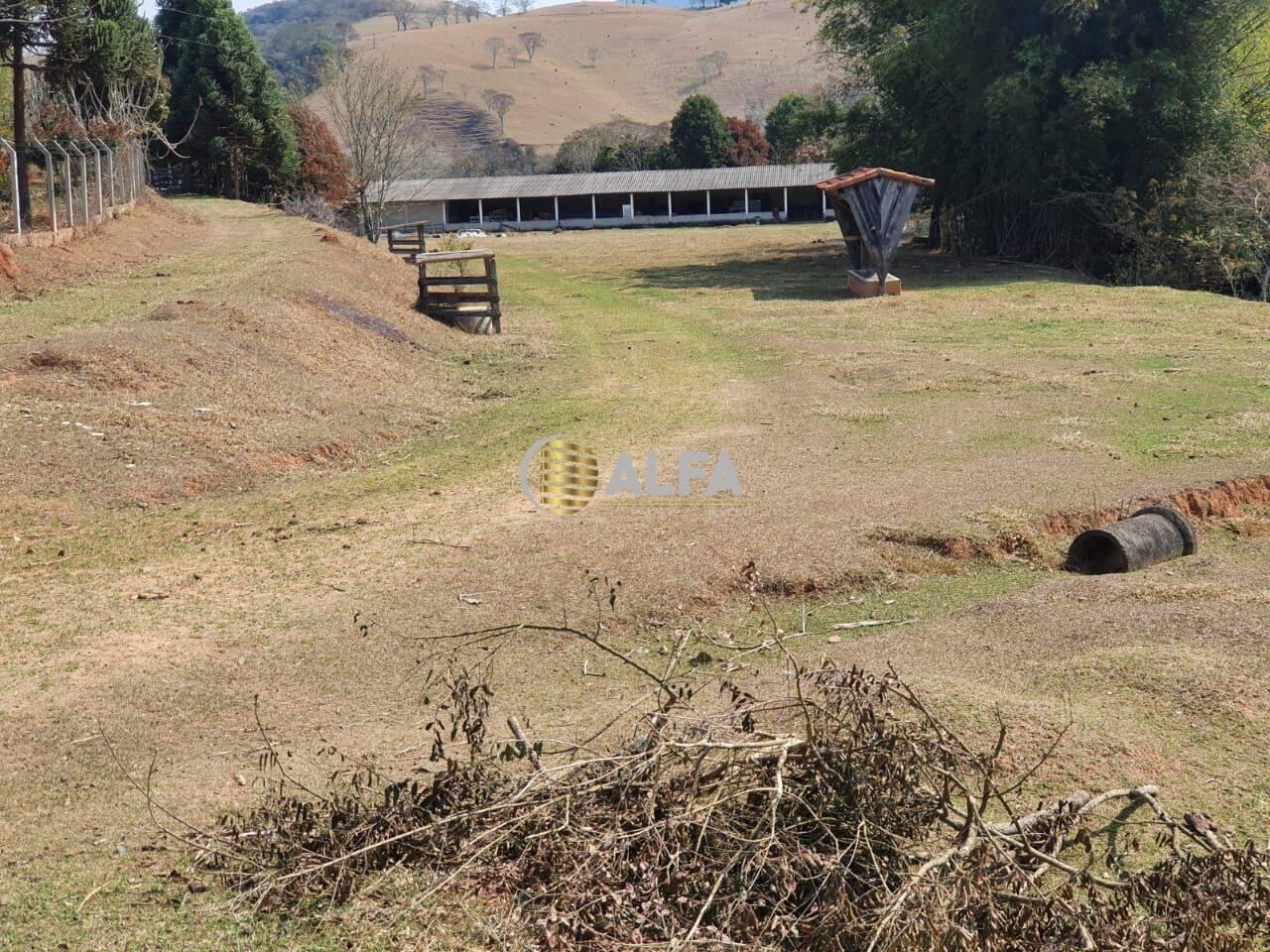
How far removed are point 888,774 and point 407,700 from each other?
8.43ft

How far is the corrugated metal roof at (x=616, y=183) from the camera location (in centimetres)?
5975

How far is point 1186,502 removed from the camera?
370 inches

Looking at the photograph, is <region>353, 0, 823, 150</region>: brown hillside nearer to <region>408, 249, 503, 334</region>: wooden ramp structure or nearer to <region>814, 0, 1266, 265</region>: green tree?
<region>814, 0, 1266, 265</region>: green tree

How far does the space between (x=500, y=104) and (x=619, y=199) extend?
199 ft

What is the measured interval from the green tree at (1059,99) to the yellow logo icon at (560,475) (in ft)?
54.5

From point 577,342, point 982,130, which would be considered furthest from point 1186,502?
point 982,130

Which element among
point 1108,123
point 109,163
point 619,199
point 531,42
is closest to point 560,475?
point 109,163

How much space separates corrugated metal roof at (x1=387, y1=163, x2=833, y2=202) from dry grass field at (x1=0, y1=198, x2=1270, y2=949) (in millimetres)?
42423

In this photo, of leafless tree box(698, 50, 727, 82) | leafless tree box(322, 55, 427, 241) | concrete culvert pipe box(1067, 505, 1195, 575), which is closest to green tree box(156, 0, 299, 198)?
leafless tree box(322, 55, 427, 241)

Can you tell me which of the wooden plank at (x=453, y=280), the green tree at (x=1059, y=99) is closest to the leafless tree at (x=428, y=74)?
the green tree at (x=1059, y=99)

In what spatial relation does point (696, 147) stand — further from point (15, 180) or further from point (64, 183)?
point (15, 180)

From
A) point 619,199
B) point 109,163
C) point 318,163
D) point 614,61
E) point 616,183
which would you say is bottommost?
point 109,163

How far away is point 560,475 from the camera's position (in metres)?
10.7

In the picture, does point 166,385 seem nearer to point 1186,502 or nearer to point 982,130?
point 1186,502
